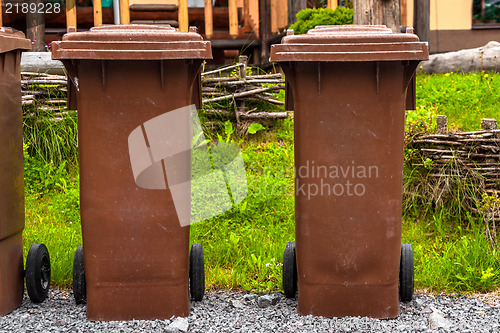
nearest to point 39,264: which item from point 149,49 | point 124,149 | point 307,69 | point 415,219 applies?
point 124,149

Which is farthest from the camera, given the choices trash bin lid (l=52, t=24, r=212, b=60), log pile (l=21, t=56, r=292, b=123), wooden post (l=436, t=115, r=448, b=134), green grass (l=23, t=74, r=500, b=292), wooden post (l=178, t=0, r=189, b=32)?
wooden post (l=178, t=0, r=189, b=32)

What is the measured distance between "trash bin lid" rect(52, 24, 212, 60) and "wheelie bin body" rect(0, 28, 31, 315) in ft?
1.45

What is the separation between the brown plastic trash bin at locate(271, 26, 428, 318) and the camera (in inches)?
126

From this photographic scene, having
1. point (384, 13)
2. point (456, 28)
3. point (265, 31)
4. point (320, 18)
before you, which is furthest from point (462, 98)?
point (456, 28)

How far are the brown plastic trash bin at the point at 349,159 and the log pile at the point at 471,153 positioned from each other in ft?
5.02

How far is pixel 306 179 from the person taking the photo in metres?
3.27

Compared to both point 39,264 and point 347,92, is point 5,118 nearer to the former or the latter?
point 39,264

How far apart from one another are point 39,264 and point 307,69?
1.86 meters

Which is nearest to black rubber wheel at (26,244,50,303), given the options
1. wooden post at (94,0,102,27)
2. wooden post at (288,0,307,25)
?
wooden post at (94,0,102,27)

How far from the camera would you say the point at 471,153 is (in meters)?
4.64

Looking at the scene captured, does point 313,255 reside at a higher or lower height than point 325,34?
lower

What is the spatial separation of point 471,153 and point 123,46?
274 centimetres

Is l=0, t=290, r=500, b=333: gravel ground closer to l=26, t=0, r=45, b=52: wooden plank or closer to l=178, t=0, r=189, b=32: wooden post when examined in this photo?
l=26, t=0, r=45, b=52: wooden plank

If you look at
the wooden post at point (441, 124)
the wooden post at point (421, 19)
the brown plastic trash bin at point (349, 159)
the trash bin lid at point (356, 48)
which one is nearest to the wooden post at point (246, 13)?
the wooden post at point (421, 19)
